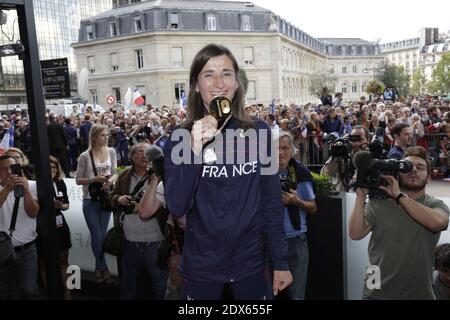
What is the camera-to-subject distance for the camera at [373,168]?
8.37 feet

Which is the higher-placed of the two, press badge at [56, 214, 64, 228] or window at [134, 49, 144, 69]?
window at [134, 49, 144, 69]

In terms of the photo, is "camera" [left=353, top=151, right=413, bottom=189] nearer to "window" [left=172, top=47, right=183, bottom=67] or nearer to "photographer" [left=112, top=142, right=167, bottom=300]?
"photographer" [left=112, top=142, right=167, bottom=300]

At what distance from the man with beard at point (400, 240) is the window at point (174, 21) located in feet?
82.5

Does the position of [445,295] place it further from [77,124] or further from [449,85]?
[449,85]

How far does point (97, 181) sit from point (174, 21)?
2465cm

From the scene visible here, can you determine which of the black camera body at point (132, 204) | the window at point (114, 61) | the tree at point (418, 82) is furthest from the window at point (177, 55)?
the tree at point (418, 82)

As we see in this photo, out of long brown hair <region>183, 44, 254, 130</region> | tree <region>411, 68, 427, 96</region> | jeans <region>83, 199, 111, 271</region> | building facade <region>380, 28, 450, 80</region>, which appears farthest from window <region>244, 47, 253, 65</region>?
tree <region>411, 68, 427, 96</region>

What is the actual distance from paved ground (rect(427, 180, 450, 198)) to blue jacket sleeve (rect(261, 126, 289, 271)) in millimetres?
6900

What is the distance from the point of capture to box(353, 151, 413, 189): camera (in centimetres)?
255

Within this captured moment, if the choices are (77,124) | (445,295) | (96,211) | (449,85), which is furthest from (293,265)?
(449,85)

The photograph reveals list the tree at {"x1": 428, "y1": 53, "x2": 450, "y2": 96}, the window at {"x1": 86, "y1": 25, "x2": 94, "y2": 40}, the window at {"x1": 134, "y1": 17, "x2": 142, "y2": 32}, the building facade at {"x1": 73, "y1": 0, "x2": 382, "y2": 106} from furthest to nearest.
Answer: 1. the tree at {"x1": 428, "y1": 53, "x2": 450, "y2": 96}
2. the window at {"x1": 86, "y1": 25, "x2": 94, "y2": 40}
3. the window at {"x1": 134, "y1": 17, "x2": 142, "y2": 32}
4. the building facade at {"x1": 73, "y1": 0, "x2": 382, "y2": 106}
